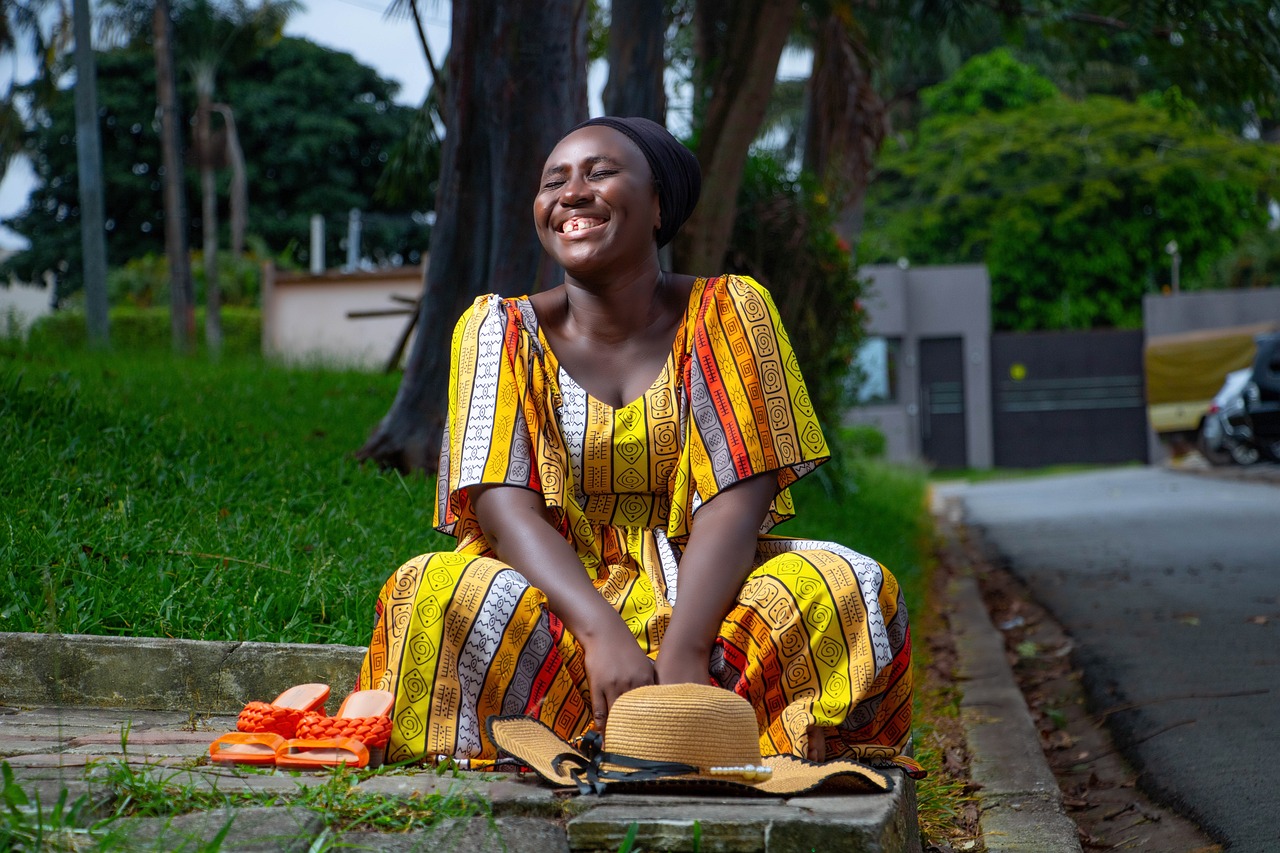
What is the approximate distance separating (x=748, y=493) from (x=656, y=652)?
0.37 meters

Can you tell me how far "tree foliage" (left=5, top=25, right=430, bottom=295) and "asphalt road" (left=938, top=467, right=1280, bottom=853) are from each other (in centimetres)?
2699

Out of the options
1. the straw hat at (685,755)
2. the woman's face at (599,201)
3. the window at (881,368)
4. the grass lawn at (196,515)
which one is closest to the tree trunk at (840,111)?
the grass lawn at (196,515)

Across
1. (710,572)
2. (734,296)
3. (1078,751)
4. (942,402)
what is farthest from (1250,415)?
(710,572)

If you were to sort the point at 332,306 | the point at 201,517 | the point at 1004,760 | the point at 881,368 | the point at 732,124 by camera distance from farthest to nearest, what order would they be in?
the point at 881,368
the point at 332,306
the point at 732,124
the point at 201,517
the point at 1004,760

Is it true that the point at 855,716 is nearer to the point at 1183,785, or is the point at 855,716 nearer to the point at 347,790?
the point at 347,790

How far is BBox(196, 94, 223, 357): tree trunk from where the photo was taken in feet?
76.0

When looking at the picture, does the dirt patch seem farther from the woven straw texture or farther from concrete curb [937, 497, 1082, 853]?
the woven straw texture

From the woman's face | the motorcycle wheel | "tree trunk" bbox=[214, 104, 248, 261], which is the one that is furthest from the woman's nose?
"tree trunk" bbox=[214, 104, 248, 261]

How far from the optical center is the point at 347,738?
7.65 feet

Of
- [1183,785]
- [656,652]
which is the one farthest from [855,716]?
[1183,785]

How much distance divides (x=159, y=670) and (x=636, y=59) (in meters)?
4.51

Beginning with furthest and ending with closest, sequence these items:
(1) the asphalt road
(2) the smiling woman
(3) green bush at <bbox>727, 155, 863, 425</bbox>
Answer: (3) green bush at <bbox>727, 155, 863, 425</bbox>
(1) the asphalt road
(2) the smiling woman

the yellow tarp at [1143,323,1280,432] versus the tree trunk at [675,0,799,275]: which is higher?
the tree trunk at [675,0,799,275]

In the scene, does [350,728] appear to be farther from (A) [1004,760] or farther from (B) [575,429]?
(A) [1004,760]
